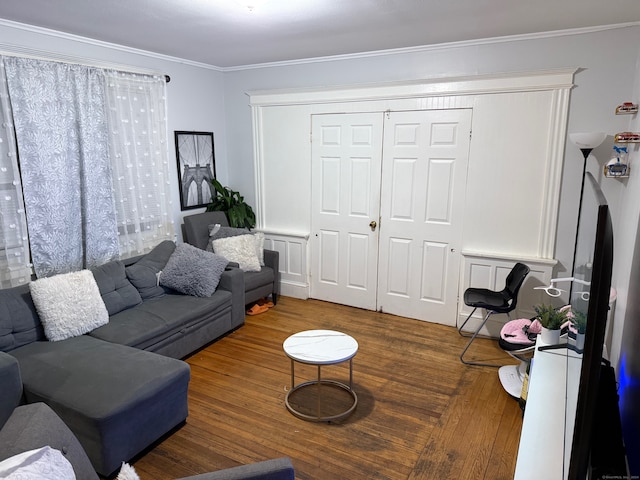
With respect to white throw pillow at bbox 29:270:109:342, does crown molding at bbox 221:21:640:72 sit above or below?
above

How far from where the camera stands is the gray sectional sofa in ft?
7.32

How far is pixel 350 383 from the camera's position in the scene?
9.84 ft

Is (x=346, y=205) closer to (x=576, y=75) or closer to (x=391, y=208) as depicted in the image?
(x=391, y=208)

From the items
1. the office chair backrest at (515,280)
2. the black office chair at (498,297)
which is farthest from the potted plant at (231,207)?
the office chair backrest at (515,280)

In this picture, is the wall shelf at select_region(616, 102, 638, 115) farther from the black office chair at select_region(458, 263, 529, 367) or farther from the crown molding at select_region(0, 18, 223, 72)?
the crown molding at select_region(0, 18, 223, 72)

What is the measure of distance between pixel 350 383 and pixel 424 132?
233 centimetres

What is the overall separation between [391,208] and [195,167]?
84.2 inches

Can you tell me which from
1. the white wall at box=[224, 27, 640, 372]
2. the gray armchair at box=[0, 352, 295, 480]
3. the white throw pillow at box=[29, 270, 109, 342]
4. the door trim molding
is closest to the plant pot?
the white wall at box=[224, 27, 640, 372]

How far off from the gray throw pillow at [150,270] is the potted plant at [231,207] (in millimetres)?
848

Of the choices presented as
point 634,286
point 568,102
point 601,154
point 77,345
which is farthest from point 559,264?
point 77,345

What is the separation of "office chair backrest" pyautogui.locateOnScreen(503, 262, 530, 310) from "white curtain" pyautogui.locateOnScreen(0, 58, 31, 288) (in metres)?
3.68

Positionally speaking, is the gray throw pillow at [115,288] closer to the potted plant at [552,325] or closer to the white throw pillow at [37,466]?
the white throw pillow at [37,466]

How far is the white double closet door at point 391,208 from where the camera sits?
3965mm

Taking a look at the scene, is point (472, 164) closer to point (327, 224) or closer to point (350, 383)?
point (327, 224)
